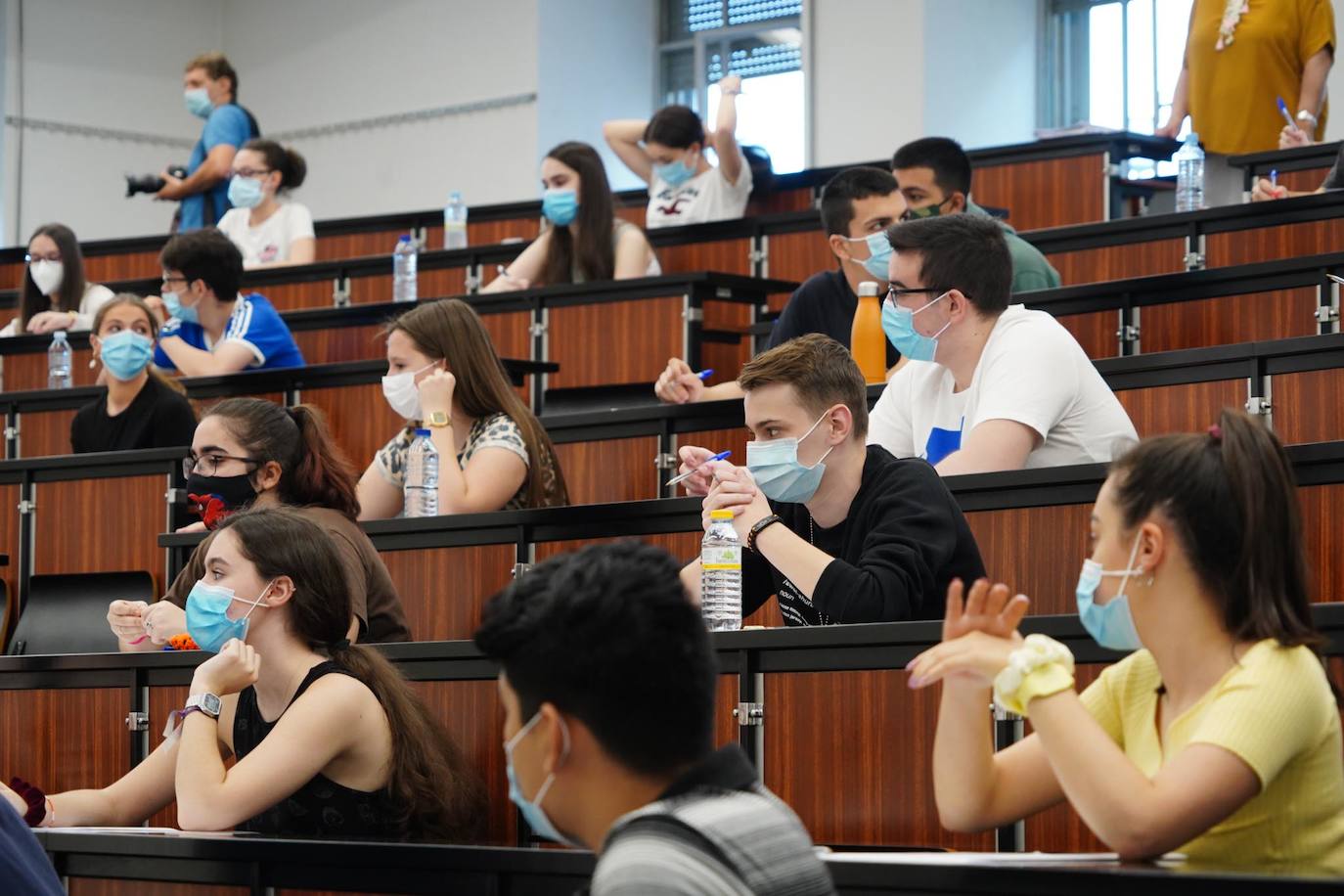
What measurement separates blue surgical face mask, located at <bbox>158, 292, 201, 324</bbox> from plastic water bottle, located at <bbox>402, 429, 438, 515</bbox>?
6.07ft

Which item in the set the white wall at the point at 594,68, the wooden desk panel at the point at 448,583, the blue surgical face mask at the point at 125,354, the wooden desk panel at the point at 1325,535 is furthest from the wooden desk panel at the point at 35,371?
the wooden desk panel at the point at 1325,535

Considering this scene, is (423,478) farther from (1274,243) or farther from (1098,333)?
(1274,243)

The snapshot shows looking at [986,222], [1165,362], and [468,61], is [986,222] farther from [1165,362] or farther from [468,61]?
[468,61]

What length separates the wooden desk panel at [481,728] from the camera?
291cm

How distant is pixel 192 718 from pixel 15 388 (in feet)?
14.4

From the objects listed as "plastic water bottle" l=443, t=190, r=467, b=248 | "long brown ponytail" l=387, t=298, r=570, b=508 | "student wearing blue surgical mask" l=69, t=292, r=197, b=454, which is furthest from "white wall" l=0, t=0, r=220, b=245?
"long brown ponytail" l=387, t=298, r=570, b=508

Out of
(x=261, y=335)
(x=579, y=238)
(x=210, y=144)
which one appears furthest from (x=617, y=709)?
(x=210, y=144)

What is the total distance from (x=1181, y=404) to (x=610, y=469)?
1452mm

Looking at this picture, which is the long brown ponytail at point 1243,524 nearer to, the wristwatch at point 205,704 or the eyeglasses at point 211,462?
the wristwatch at point 205,704

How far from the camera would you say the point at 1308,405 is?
3.44m

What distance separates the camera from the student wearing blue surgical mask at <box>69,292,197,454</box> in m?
5.00

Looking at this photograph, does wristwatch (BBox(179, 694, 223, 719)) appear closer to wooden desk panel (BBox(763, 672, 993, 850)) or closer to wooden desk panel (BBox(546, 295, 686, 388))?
wooden desk panel (BBox(763, 672, 993, 850))

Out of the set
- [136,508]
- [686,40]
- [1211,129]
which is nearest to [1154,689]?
[136,508]

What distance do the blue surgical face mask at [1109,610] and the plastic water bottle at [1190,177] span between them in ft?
14.1
